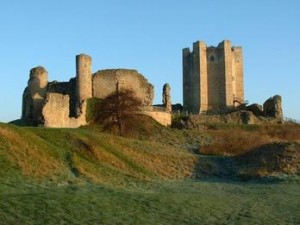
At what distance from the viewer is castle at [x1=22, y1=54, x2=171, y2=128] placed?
4534 centimetres

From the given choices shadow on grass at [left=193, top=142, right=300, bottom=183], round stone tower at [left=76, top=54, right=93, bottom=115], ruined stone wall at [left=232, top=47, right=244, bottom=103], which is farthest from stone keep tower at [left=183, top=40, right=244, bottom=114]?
shadow on grass at [left=193, top=142, right=300, bottom=183]

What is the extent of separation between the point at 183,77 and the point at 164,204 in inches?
2293

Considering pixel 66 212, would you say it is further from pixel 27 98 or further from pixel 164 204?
pixel 27 98

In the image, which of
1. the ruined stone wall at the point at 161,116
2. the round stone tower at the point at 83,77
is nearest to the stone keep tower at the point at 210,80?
the ruined stone wall at the point at 161,116

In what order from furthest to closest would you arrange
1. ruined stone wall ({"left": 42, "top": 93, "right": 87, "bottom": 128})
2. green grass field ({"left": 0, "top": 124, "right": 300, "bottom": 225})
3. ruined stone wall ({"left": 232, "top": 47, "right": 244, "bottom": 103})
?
ruined stone wall ({"left": 232, "top": 47, "right": 244, "bottom": 103}) → ruined stone wall ({"left": 42, "top": 93, "right": 87, "bottom": 128}) → green grass field ({"left": 0, "top": 124, "right": 300, "bottom": 225})

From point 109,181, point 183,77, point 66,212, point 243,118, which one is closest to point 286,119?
point 243,118

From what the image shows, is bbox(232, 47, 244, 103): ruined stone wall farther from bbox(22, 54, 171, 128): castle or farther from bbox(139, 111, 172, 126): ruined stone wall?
bbox(22, 54, 171, 128): castle

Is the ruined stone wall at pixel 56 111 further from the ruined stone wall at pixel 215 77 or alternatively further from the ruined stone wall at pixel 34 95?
the ruined stone wall at pixel 215 77

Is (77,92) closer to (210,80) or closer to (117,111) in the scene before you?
(117,111)

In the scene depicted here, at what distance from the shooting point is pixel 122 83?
181 feet

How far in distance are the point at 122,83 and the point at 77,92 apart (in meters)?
4.66

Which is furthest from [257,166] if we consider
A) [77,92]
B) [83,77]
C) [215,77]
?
[215,77]

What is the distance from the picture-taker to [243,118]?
61969 millimetres

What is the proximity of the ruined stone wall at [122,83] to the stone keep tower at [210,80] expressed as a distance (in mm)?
16154
